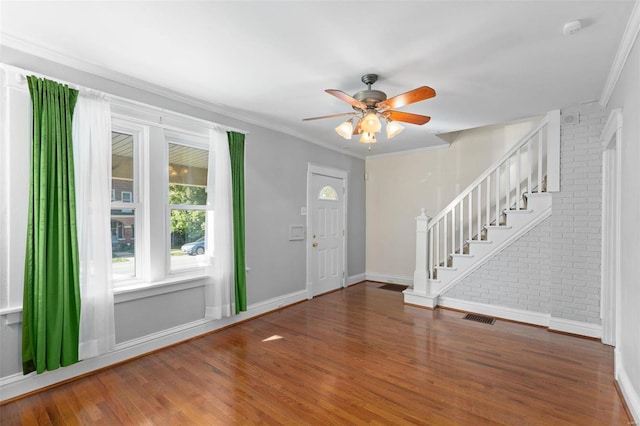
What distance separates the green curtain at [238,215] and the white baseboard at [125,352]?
13.4 inches

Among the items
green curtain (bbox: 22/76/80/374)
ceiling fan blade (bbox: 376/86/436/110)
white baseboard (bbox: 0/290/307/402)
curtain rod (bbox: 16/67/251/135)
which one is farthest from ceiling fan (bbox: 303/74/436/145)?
white baseboard (bbox: 0/290/307/402)

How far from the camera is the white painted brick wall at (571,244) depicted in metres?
3.33

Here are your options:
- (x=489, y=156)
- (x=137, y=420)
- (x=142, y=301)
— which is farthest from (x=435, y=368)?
(x=489, y=156)

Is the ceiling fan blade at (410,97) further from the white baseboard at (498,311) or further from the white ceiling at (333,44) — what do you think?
the white baseboard at (498,311)

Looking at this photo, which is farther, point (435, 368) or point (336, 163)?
point (336, 163)

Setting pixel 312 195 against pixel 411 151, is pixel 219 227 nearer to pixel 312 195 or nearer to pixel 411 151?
pixel 312 195

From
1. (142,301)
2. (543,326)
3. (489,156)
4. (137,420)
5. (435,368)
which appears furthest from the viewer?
(489,156)

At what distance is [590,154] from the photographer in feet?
11.0

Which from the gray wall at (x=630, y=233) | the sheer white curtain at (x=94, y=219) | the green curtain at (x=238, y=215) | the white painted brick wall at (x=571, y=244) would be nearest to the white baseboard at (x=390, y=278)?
the white painted brick wall at (x=571, y=244)

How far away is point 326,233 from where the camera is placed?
5.32 metres

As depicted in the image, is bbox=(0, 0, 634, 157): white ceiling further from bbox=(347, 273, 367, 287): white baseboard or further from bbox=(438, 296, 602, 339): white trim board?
bbox=(347, 273, 367, 287): white baseboard

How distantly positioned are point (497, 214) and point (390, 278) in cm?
253

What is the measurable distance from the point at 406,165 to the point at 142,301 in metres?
4.77

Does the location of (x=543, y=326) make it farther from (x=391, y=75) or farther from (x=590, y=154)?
(x=391, y=75)
